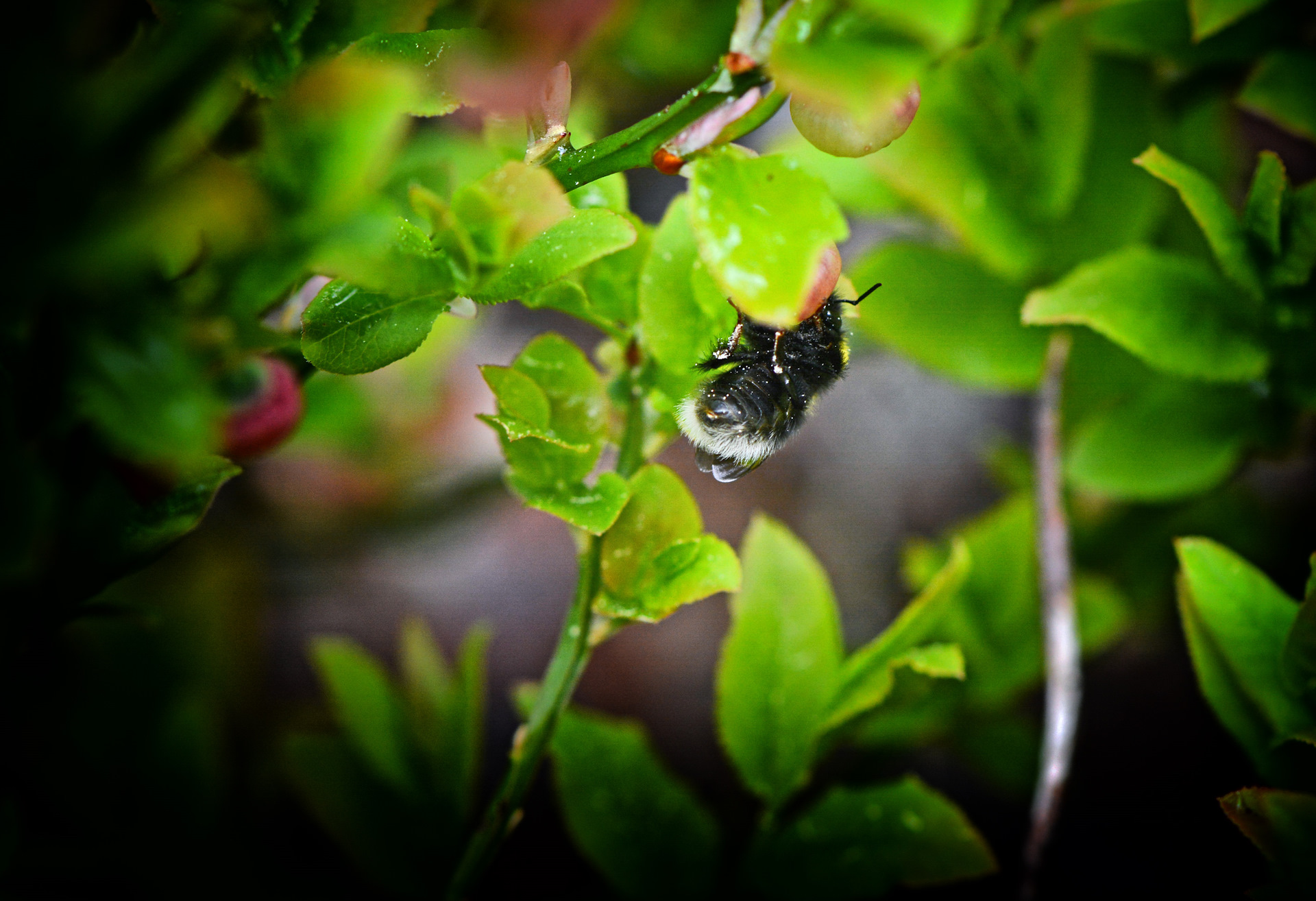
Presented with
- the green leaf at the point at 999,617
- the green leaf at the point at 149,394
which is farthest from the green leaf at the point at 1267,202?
the green leaf at the point at 149,394

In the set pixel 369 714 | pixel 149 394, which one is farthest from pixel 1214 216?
pixel 369 714

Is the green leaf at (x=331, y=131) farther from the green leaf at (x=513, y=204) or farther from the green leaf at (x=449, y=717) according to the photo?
the green leaf at (x=449, y=717)

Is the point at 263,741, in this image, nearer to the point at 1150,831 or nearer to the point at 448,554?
the point at 448,554

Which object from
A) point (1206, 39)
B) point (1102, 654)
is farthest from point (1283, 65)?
point (1102, 654)

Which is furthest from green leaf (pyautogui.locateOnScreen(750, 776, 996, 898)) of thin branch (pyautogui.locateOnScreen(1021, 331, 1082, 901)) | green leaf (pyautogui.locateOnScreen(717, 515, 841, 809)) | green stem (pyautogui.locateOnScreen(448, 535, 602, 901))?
green stem (pyautogui.locateOnScreen(448, 535, 602, 901))

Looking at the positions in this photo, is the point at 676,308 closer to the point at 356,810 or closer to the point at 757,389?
the point at 757,389

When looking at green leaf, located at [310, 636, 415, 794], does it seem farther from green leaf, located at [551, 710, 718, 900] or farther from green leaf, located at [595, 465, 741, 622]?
green leaf, located at [595, 465, 741, 622]
